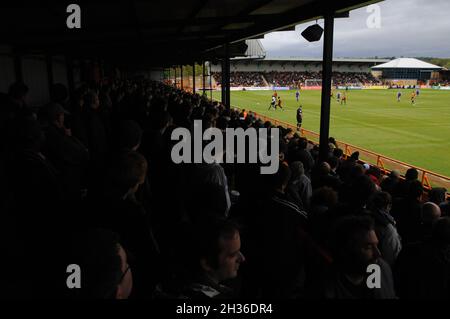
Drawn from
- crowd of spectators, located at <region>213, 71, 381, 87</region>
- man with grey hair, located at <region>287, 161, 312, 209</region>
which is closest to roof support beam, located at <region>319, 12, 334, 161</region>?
man with grey hair, located at <region>287, 161, 312, 209</region>

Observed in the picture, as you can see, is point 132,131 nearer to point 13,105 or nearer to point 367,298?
point 13,105

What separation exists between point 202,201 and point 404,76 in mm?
119102

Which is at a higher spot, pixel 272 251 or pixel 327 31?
pixel 327 31

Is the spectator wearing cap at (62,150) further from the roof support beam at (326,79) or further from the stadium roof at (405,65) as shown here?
the stadium roof at (405,65)

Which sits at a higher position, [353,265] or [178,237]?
[178,237]

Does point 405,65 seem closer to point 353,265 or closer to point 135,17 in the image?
point 135,17

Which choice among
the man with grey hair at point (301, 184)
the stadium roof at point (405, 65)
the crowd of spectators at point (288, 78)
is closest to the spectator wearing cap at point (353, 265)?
the man with grey hair at point (301, 184)

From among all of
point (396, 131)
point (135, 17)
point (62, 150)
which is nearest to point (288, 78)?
point (396, 131)

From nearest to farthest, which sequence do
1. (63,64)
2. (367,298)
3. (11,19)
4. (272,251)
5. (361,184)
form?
1. (367,298)
2. (272,251)
3. (361,184)
4. (11,19)
5. (63,64)

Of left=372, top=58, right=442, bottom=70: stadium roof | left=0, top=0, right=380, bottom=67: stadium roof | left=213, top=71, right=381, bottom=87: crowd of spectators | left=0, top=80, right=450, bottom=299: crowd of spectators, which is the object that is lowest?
left=0, top=80, right=450, bottom=299: crowd of spectators

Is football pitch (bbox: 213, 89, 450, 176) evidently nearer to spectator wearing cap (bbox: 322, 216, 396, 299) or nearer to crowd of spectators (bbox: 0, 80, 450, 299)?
crowd of spectators (bbox: 0, 80, 450, 299)

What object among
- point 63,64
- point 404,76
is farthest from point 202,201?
point 404,76
